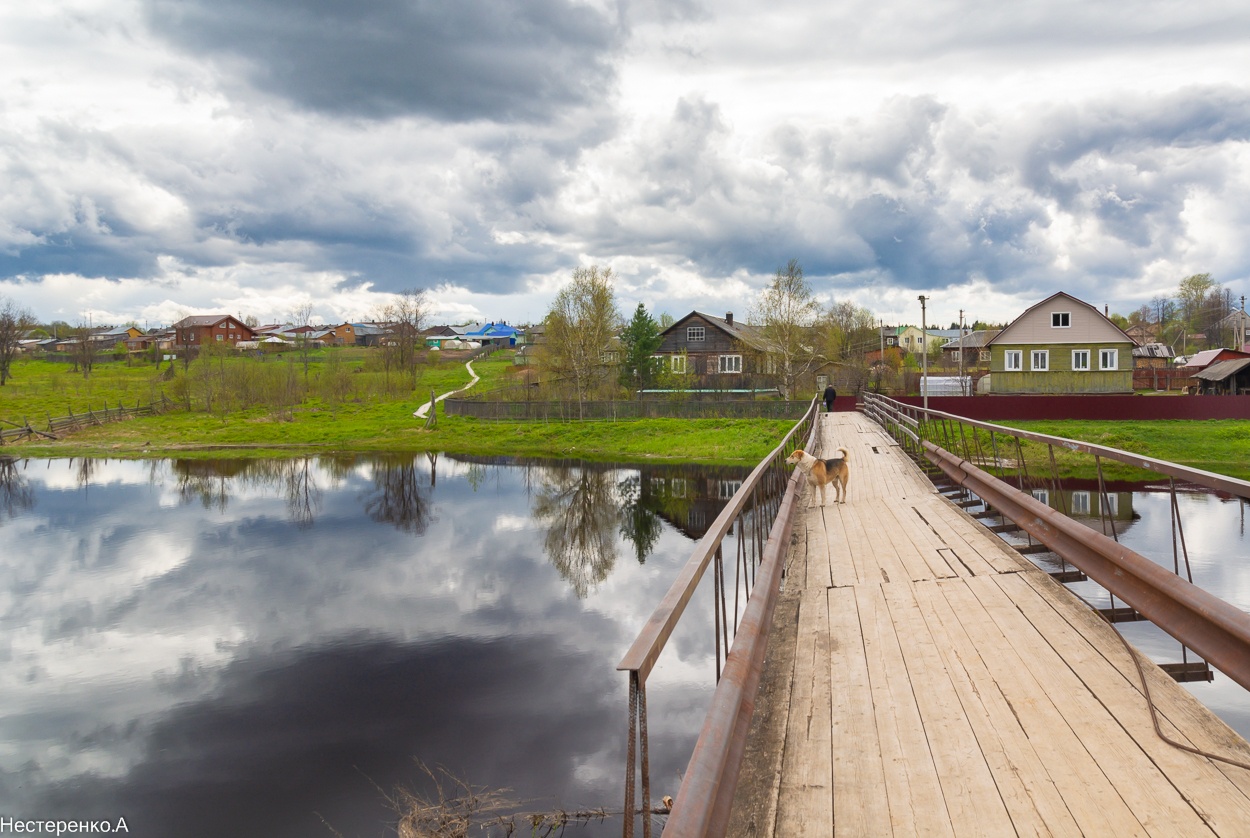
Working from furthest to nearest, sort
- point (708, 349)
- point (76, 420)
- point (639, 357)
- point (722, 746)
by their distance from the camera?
point (708, 349), point (639, 357), point (76, 420), point (722, 746)

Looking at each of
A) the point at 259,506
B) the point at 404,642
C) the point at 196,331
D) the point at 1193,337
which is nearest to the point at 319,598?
the point at 404,642

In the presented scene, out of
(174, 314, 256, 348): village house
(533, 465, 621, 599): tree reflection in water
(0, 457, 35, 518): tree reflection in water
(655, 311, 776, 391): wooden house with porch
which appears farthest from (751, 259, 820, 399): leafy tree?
(174, 314, 256, 348): village house

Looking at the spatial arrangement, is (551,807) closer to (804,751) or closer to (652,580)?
(804,751)

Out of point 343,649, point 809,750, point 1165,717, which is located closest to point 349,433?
point 343,649

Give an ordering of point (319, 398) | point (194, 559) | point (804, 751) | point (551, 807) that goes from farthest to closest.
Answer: point (319, 398) < point (194, 559) < point (551, 807) < point (804, 751)

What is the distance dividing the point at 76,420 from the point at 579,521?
3989cm

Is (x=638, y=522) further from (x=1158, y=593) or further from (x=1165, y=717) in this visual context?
(x=1165, y=717)

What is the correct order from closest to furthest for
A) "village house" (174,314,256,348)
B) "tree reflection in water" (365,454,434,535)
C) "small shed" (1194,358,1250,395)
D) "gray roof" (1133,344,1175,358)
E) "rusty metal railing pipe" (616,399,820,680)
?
"rusty metal railing pipe" (616,399,820,680) → "tree reflection in water" (365,454,434,535) → "small shed" (1194,358,1250,395) → "gray roof" (1133,344,1175,358) → "village house" (174,314,256,348)

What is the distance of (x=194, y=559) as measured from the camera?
19.4 metres

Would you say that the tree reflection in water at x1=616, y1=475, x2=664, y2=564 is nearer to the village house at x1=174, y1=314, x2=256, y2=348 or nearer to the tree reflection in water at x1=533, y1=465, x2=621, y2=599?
the tree reflection in water at x1=533, y1=465, x2=621, y2=599

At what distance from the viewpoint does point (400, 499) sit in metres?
27.3

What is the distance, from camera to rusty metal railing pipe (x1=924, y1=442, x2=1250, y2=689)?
2.98 m

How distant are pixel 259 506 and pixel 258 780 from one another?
18605 mm

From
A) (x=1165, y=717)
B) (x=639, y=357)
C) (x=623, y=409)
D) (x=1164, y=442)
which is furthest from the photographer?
(x=639, y=357)
